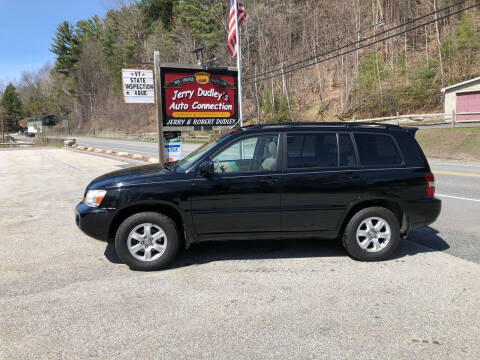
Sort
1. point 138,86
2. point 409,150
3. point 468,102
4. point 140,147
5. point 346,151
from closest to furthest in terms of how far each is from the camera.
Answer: point 346,151, point 409,150, point 138,86, point 468,102, point 140,147

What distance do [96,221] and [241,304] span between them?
6.60ft

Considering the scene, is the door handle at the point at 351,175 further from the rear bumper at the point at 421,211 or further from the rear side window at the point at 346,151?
the rear bumper at the point at 421,211

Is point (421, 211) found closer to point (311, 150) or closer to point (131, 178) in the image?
point (311, 150)

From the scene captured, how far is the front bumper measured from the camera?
4375 millimetres

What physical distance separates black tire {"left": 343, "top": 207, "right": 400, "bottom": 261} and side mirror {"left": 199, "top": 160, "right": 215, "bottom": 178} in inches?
73.1

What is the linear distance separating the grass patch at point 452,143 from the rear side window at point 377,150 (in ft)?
51.8

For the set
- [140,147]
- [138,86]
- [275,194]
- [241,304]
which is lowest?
[241,304]

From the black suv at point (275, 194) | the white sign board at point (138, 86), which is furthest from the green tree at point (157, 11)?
the black suv at point (275, 194)

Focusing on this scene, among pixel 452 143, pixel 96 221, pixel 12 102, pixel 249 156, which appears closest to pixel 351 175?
pixel 249 156

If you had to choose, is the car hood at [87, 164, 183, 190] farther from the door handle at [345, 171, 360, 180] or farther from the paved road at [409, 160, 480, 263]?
the paved road at [409, 160, 480, 263]

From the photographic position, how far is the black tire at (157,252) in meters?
4.38

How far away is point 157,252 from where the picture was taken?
4480 millimetres

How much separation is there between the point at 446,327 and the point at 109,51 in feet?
266

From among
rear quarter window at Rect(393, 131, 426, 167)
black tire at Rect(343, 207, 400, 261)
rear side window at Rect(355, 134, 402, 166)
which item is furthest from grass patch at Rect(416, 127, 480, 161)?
black tire at Rect(343, 207, 400, 261)
